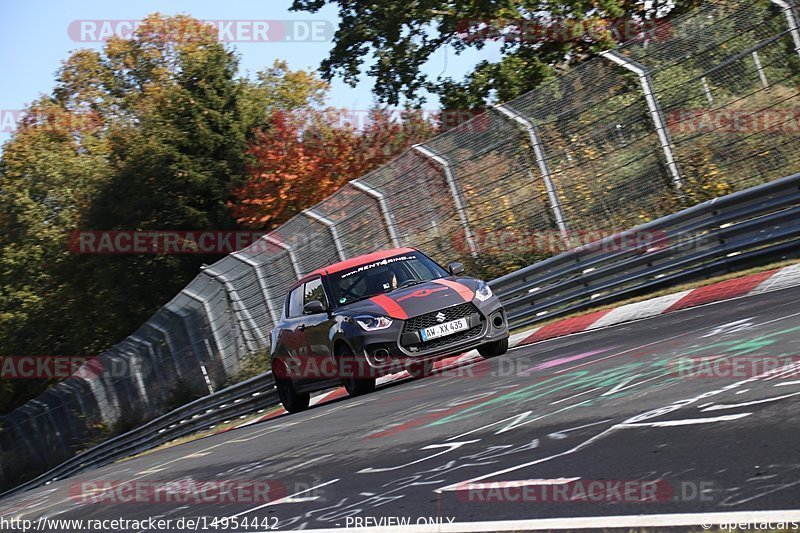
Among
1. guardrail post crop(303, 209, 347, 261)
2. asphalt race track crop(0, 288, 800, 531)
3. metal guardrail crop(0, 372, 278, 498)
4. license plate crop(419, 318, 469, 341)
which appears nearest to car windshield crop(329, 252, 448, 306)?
license plate crop(419, 318, 469, 341)

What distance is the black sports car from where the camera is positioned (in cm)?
1233

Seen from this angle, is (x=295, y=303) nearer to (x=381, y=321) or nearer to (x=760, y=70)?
(x=381, y=321)

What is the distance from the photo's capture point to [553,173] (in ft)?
53.3

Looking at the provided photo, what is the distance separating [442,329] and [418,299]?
491 mm

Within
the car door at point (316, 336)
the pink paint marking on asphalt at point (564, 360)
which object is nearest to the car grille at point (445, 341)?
the car door at point (316, 336)

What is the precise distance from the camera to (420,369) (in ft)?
44.1

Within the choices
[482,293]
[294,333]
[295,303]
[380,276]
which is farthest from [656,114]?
[294,333]

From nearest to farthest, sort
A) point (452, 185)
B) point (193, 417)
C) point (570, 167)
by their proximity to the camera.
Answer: point (570, 167)
point (452, 185)
point (193, 417)

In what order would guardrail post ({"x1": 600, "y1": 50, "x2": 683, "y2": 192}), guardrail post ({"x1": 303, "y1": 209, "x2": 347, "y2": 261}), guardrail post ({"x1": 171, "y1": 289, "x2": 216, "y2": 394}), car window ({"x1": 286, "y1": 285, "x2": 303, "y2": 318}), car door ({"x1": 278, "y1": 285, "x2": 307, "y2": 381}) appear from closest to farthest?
car door ({"x1": 278, "y1": 285, "x2": 307, "y2": 381})
car window ({"x1": 286, "y1": 285, "x2": 303, "y2": 318})
guardrail post ({"x1": 600, "y1": 50, "x2": 683, "y2": 192})
guardrail post ({"x1": 303, "y1": 209, "x2": 347, "y2": 261})
guardrail post ({"x1": 171, "y1": 289, "x2": 216, "y2": 394})

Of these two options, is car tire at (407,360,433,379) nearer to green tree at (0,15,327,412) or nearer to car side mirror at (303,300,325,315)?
car side mirror at (303,300,325,315)

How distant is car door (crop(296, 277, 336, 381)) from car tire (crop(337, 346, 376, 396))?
0.23 metres

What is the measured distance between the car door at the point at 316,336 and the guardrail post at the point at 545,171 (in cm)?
418

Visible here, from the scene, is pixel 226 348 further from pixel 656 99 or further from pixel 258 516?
pixel 258 516

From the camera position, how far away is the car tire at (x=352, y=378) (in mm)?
12820
